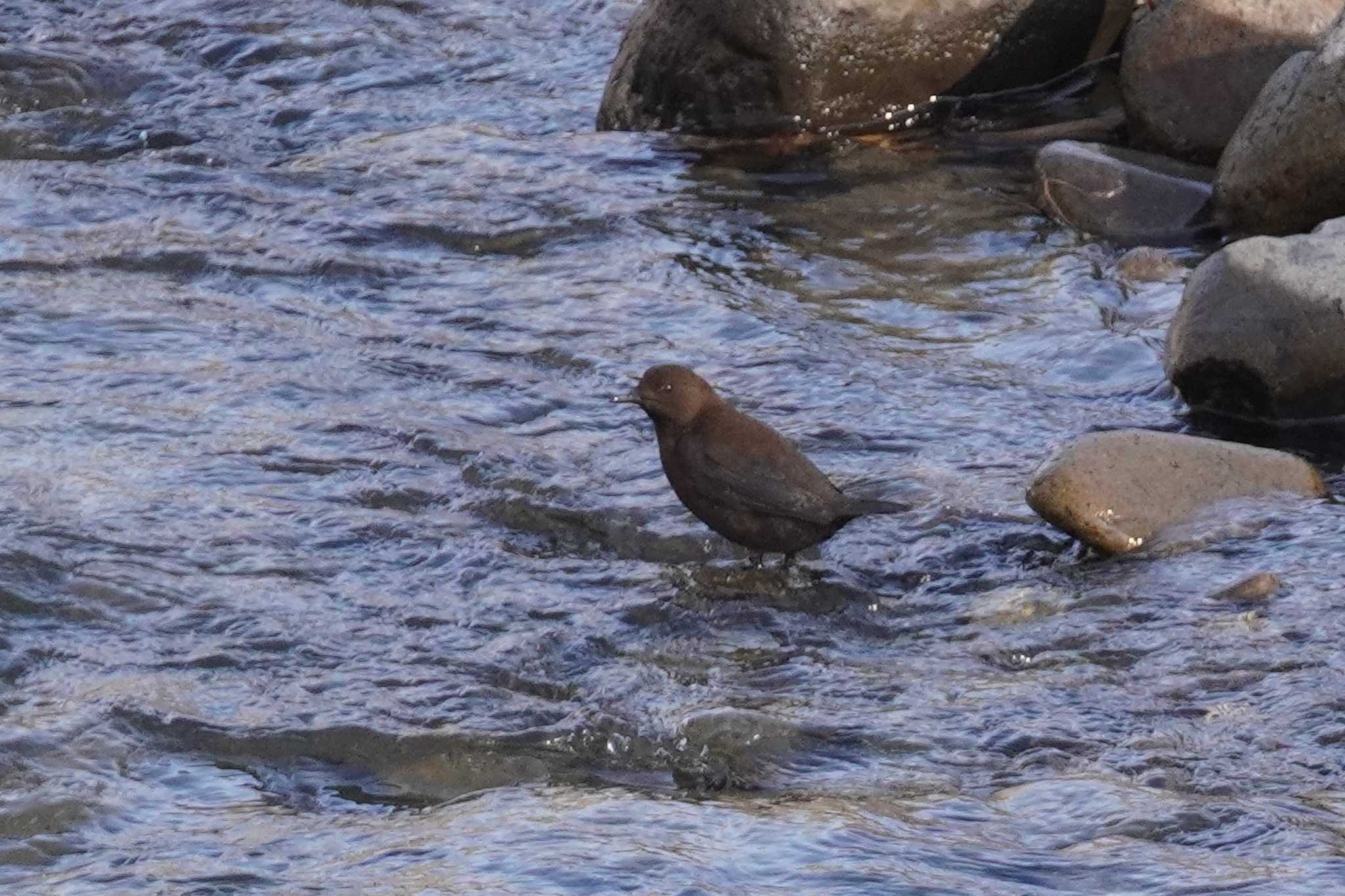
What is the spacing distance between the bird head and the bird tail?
1.95 feet

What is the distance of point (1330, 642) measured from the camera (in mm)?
5309

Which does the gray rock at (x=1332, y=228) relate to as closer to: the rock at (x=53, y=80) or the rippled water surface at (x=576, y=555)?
the rippled water surface at (x=576, y=555)

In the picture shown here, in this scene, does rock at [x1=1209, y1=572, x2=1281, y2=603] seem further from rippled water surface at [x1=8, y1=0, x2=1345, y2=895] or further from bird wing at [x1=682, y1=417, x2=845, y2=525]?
bird wing at [x1=682, y1=417, x2=845, y2=525]

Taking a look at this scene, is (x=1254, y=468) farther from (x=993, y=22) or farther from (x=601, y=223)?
(x=993, y=22)

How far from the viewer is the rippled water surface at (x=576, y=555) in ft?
14.3

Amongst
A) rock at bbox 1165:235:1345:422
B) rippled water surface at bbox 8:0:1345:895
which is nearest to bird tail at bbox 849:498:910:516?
rippled water surface at bbox 8:0:1345:895

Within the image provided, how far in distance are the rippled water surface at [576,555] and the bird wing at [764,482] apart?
0.81 feet

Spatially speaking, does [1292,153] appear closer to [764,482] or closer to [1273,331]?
[1273,331]

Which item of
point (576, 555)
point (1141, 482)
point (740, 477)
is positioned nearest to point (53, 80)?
point (576, 555)

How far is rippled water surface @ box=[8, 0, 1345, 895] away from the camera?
14.3 ft

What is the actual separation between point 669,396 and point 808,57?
4267 millimetres

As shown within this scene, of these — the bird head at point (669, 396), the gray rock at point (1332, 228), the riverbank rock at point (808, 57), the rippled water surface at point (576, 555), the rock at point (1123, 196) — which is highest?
the riverbank rock at point (808, 57)

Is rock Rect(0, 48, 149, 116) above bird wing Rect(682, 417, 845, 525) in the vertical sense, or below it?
above

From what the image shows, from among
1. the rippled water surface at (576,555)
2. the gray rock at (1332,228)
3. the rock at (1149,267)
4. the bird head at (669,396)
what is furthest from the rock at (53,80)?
the gray rock at (1332,228)
